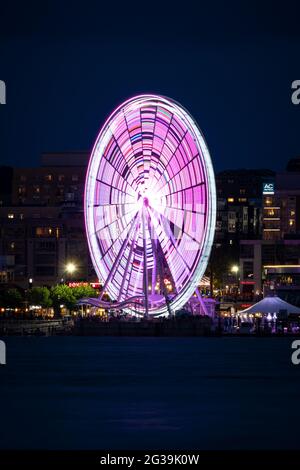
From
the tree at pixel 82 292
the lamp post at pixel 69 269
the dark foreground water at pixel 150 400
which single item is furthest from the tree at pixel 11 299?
the dark foreground water at pixel 150 400

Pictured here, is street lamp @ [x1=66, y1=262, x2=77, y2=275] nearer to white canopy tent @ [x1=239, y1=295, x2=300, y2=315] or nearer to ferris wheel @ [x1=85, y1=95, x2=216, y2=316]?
white canopy tent @ [x1=239, y1=295, x2=300, y2=315]

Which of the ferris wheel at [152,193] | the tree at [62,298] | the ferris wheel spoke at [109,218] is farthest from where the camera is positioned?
the tree at [62,298]

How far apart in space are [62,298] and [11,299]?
499cm

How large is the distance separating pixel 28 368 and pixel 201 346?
34407 mm

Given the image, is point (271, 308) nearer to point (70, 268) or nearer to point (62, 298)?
point (62, 298)

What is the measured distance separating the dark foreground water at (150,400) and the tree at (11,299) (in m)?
44.8

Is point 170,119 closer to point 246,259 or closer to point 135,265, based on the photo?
point 135,265

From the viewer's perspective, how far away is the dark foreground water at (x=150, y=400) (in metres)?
56.7

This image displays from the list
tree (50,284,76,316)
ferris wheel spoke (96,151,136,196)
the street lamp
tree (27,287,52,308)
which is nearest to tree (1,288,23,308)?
tree (27,287,52,308)

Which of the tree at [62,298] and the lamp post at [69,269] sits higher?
the lamp post at [69,269]

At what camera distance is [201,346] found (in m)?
122

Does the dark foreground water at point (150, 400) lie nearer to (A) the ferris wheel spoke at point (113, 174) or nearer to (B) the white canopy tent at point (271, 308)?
(A) the ferris wheel spoke at point (113, 174)

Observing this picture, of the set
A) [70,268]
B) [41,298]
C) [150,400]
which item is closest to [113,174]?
[150,400]

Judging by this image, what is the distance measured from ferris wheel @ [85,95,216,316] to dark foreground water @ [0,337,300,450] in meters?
6.43
